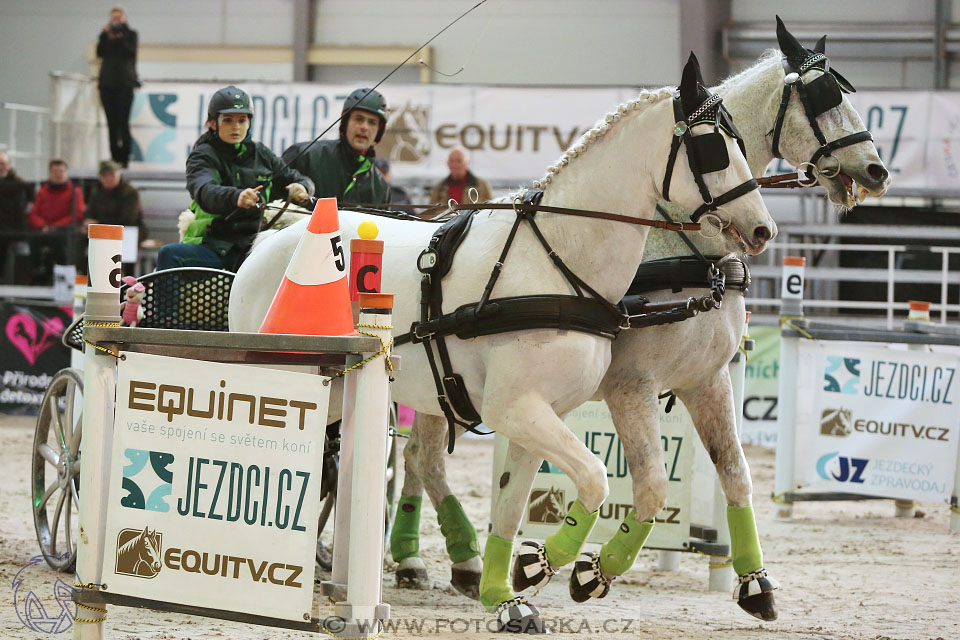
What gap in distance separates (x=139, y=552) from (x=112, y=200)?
10274mm

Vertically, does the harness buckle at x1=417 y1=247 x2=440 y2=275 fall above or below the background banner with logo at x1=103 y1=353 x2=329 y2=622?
above

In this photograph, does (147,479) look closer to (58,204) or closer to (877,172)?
(877,172)

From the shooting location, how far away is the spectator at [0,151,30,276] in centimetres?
1333

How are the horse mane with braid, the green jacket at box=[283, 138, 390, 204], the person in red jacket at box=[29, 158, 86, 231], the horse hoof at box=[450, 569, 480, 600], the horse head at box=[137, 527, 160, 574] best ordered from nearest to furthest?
1. the horse head at box=[137, 527, 160, 574]
2. the horse mane with braid
3. the horse hoof at box=[450, 569, 480, 600]
4. the green jacket at box=[283, 138, 390, 204]
5. the person in red jacket at box=[29, 158, 86, 231]

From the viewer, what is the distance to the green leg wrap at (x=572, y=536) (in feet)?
13.9

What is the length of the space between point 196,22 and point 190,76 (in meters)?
0.89

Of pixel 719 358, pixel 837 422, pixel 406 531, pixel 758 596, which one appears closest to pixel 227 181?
pixel 406 531

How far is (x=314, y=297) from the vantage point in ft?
11.5

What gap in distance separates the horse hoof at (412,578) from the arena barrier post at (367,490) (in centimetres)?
223

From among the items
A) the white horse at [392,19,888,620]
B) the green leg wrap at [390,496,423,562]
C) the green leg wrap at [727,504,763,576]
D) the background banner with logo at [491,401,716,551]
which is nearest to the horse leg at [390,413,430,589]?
the green leg wrap at [390,496,423,562]

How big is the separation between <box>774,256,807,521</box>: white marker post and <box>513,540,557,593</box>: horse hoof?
12.5ft

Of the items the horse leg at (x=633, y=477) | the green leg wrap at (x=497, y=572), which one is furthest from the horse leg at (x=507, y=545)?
the horse leg at (x=633, y=477)

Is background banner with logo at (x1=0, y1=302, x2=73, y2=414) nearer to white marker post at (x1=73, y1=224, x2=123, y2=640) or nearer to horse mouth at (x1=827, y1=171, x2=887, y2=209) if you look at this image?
white marker post at (x1=73, y1=224, x2=123, y2=640)

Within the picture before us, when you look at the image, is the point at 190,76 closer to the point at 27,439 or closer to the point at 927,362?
the point at 27,439
